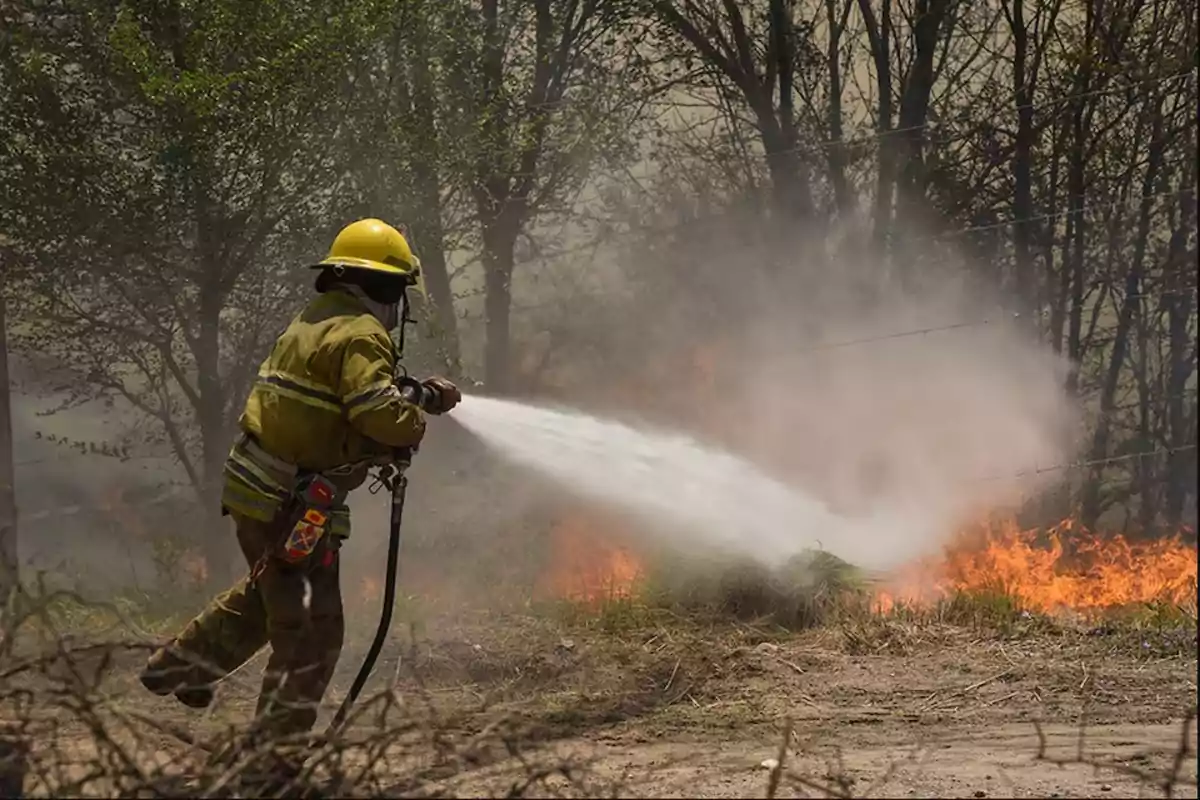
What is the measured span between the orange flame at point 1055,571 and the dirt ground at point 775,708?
0.95m

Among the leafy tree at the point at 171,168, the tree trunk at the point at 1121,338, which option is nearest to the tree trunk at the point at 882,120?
the tree trunk at the point at 1121,338

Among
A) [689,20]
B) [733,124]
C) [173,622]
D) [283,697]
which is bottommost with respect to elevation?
[173,622]

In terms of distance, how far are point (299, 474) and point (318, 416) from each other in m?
0.24

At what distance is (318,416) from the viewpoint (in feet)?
15.3

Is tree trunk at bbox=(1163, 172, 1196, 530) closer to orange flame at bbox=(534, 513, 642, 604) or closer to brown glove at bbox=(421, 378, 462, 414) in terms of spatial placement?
orange flame at bbox=(534, 513, 642, 604)

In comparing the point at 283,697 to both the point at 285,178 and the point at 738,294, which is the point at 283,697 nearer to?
the point at 285,178

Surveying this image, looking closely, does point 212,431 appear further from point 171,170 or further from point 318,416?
point 318,416

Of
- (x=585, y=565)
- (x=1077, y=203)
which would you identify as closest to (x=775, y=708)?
(x=585, y=565)

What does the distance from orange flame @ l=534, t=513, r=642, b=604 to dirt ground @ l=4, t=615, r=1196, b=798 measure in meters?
0.74

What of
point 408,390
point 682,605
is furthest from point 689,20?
point 408,390

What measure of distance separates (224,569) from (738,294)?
17.1ft

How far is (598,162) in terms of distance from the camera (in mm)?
12469

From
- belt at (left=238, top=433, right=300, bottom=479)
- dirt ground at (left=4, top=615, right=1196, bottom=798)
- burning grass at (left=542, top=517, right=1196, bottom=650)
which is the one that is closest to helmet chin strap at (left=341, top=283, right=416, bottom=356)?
belt at (left=238, top=433, right=300, bottom=479)

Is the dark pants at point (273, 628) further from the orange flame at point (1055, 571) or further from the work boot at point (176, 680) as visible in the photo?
Result: the orange flame at point (1055, 571)
